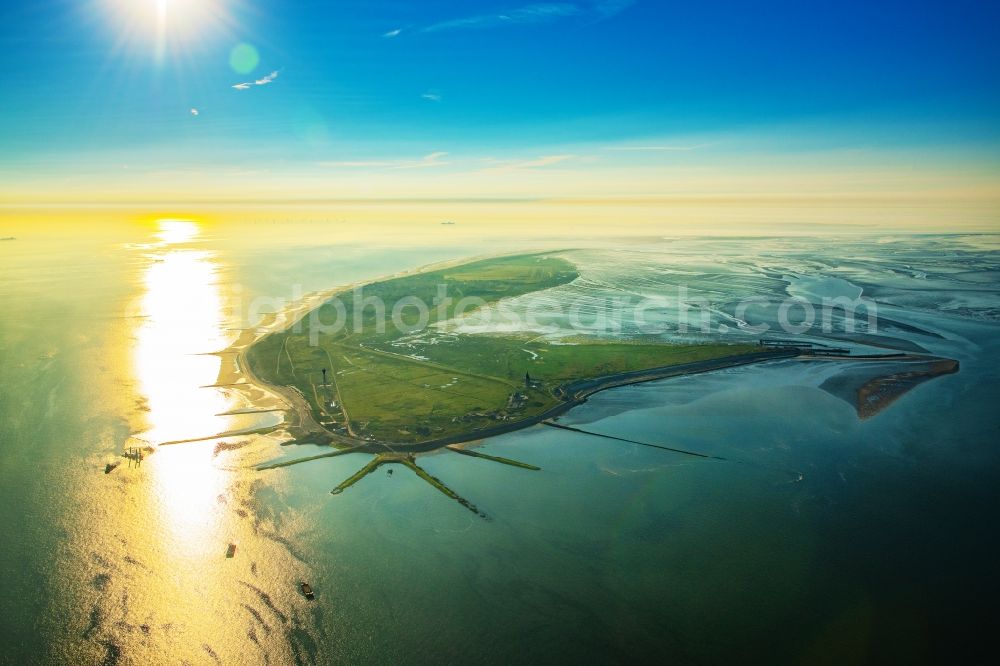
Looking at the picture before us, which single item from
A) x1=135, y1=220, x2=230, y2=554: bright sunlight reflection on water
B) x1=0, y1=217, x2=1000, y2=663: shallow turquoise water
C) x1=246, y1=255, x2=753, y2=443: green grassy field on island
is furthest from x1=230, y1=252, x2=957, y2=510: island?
x1=135, y1=220, x2=230, y2=554: bright sunlight reflection on water

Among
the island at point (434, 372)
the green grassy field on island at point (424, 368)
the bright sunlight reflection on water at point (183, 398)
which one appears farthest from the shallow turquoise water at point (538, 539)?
the green grassy field on island at point (424, 368)

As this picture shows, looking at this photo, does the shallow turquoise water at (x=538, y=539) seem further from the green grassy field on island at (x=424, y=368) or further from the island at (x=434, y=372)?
the green grassy field on island at (x=424, y=368)

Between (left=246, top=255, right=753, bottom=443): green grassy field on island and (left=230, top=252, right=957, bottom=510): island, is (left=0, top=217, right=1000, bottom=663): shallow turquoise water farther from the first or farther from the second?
(left=246, top=255, right=753, bottom=443): green grassy field on island

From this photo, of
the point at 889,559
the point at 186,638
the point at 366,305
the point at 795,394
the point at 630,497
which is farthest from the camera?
the point at 366,305

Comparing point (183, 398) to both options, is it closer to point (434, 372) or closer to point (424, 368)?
point (424, 368)

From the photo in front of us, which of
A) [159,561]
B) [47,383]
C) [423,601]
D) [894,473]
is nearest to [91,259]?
[47,383]

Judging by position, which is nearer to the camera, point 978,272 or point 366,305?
point 366,305

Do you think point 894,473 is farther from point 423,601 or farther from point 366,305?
point 366,305

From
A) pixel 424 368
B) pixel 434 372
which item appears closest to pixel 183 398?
pixel 424 368
